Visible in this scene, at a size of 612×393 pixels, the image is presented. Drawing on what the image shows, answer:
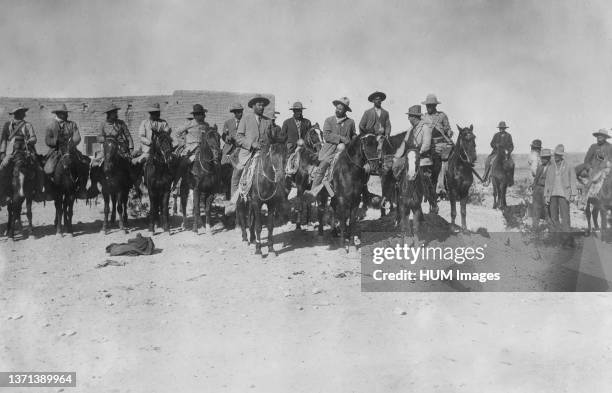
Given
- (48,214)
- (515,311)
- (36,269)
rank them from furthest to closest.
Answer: (48,214) → (36,269) → (515,311)

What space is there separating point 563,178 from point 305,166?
5.03 metres

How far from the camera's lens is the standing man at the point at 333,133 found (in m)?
9.67

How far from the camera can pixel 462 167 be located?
10.5 meters

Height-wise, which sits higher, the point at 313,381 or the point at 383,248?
the point at 383,248

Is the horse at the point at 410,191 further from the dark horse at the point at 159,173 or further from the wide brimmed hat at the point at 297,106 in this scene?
the dark horse at the point at 159,173

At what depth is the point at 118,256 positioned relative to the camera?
9.25 metres

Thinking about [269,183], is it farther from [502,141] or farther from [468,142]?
[502,141]

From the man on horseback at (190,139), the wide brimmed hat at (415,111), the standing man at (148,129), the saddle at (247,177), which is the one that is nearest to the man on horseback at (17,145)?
the standing man at (148,129)

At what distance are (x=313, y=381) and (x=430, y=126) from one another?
636 cm

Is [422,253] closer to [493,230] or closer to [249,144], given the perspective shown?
[493,230]

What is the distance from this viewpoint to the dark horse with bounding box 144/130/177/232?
440 inches

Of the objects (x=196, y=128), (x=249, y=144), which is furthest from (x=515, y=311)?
(x=196, y=128)

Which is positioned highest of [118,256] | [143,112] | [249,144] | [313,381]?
[143,112]


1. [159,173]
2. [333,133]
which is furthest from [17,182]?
[333,133]
